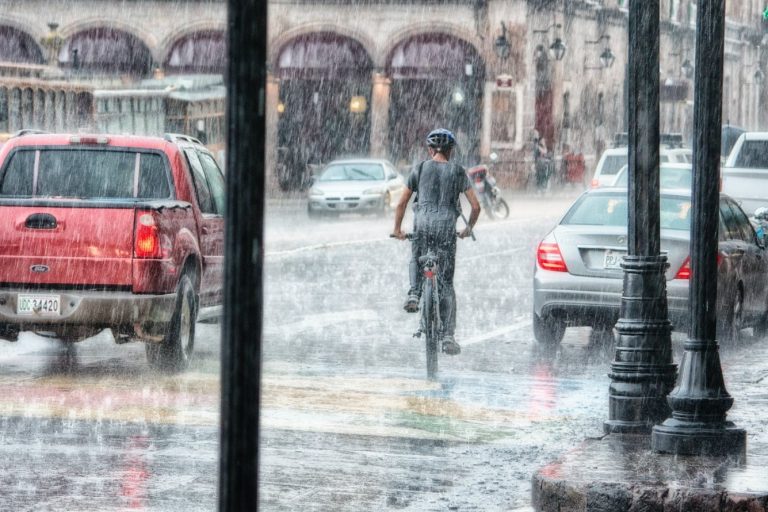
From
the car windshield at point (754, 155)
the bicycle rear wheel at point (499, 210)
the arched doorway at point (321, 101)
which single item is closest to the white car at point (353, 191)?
the bicycle rear wheel at point (499, 210)

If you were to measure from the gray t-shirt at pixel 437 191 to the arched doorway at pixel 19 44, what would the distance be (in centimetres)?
4093

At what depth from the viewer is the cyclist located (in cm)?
1241

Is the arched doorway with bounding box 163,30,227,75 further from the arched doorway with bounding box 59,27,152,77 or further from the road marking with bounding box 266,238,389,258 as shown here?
the road marking with bounding box 266,238,389,258

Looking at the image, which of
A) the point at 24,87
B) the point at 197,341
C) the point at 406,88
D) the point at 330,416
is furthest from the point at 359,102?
the point at 330,416

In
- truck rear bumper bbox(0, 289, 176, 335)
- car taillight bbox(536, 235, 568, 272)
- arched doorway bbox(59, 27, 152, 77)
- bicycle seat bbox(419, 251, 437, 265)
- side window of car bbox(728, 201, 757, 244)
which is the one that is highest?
arched doorway bbox(59, 27, 152, 77)

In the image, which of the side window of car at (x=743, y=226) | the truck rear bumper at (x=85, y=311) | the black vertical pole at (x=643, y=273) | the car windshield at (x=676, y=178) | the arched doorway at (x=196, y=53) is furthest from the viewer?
the arched doorway at (x=196, y=53)

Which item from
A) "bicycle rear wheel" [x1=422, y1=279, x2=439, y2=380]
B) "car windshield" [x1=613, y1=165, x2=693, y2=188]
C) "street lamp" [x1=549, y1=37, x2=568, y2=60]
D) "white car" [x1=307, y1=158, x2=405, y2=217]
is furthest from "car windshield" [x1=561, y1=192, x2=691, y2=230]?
"street lamp" [x1=549, y1=37, x2=568, y2=60]

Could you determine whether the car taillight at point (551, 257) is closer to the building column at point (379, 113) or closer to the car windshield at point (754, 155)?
the car windshield at point (754, 155)

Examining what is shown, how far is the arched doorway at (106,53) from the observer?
51031mm

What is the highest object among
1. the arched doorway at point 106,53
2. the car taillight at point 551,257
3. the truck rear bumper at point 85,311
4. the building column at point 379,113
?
the arched doorway at point 106,53

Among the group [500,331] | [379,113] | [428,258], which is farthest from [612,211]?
[379,113]

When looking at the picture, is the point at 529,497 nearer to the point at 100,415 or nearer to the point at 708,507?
the point at 708,507

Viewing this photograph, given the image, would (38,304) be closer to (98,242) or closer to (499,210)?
(98,242)

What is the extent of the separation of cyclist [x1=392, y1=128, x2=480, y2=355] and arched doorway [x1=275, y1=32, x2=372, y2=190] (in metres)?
38.8
